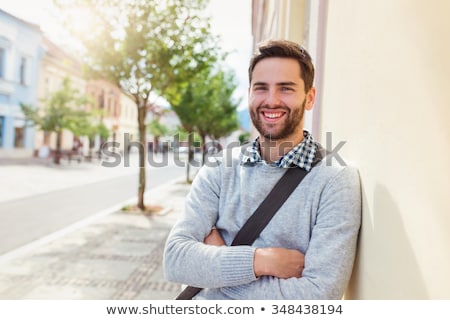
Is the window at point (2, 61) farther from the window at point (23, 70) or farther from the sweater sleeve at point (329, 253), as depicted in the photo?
the sweater sleeve at point (329, 253)

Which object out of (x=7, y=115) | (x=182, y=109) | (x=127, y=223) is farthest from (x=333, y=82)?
(x=7, y=115)

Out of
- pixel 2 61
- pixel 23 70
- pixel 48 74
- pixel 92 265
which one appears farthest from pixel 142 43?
pixel 48 74

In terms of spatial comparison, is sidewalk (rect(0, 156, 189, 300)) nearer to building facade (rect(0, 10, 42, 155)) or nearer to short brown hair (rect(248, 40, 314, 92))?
short brown hair (rect(248, 40, 314, 92))

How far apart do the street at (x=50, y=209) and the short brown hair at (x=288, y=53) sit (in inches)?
212

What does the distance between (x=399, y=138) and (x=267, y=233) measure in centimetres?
74

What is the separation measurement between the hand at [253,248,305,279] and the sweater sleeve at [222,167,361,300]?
38 mm

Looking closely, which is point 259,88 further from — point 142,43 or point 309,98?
point 142,43

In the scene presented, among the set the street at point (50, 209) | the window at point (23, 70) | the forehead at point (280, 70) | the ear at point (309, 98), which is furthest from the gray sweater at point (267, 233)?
the window at point (23, 70)

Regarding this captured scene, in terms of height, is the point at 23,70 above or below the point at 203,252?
above

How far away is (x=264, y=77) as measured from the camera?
192 centimetres

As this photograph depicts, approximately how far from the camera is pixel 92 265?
539 cm

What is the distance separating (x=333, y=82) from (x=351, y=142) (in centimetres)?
57

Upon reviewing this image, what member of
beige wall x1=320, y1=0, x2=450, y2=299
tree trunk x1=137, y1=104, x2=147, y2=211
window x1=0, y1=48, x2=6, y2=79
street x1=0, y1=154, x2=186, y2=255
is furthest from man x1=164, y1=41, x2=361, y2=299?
window x1=0, y1=48, x2=6, y2=79

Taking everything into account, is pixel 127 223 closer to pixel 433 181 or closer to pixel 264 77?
pixel 264 77
